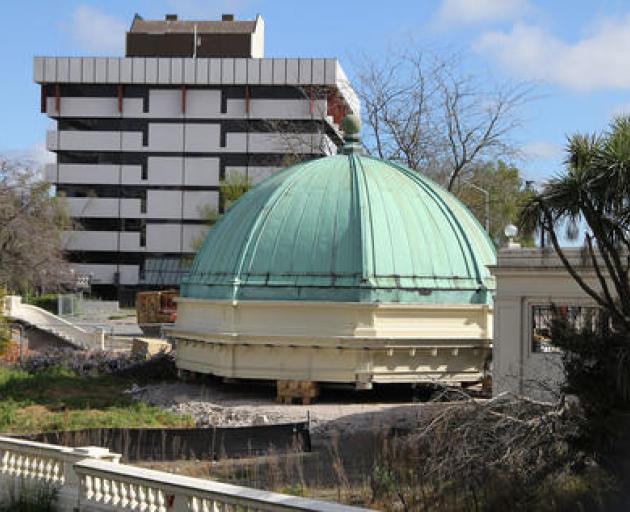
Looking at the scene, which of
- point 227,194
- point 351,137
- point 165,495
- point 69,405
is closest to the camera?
point 165,495

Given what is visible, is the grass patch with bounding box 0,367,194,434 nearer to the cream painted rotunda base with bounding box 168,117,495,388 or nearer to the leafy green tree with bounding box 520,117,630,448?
the cream painted rotunda base with bounding box 168,117,495,388

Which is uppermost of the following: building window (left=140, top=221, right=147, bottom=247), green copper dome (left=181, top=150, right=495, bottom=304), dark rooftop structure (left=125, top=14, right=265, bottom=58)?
dark rooftop structure (left=125, top=14, right=265, bottom=58)

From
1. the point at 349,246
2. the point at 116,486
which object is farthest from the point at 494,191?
the point at 116,486

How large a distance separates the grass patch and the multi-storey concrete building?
49643 mm

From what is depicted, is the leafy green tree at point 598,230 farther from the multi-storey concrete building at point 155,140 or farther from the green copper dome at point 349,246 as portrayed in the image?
the multi-storey concrete building at point 155,140

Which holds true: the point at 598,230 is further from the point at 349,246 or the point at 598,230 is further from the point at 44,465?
the point at 349,246

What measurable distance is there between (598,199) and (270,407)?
10.7 meters

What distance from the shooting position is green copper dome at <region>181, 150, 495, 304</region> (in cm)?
2134

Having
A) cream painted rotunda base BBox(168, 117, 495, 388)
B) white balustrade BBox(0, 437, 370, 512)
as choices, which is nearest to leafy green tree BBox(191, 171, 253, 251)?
cream painted rotunda base BBox(168, 117, 495, 388)

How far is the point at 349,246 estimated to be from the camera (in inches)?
846

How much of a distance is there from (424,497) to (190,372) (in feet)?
44.8

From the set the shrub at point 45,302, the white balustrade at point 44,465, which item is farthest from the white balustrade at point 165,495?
the shrub at point 45,302

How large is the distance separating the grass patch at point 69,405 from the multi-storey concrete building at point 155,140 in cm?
4964

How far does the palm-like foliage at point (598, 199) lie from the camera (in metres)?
11.2
